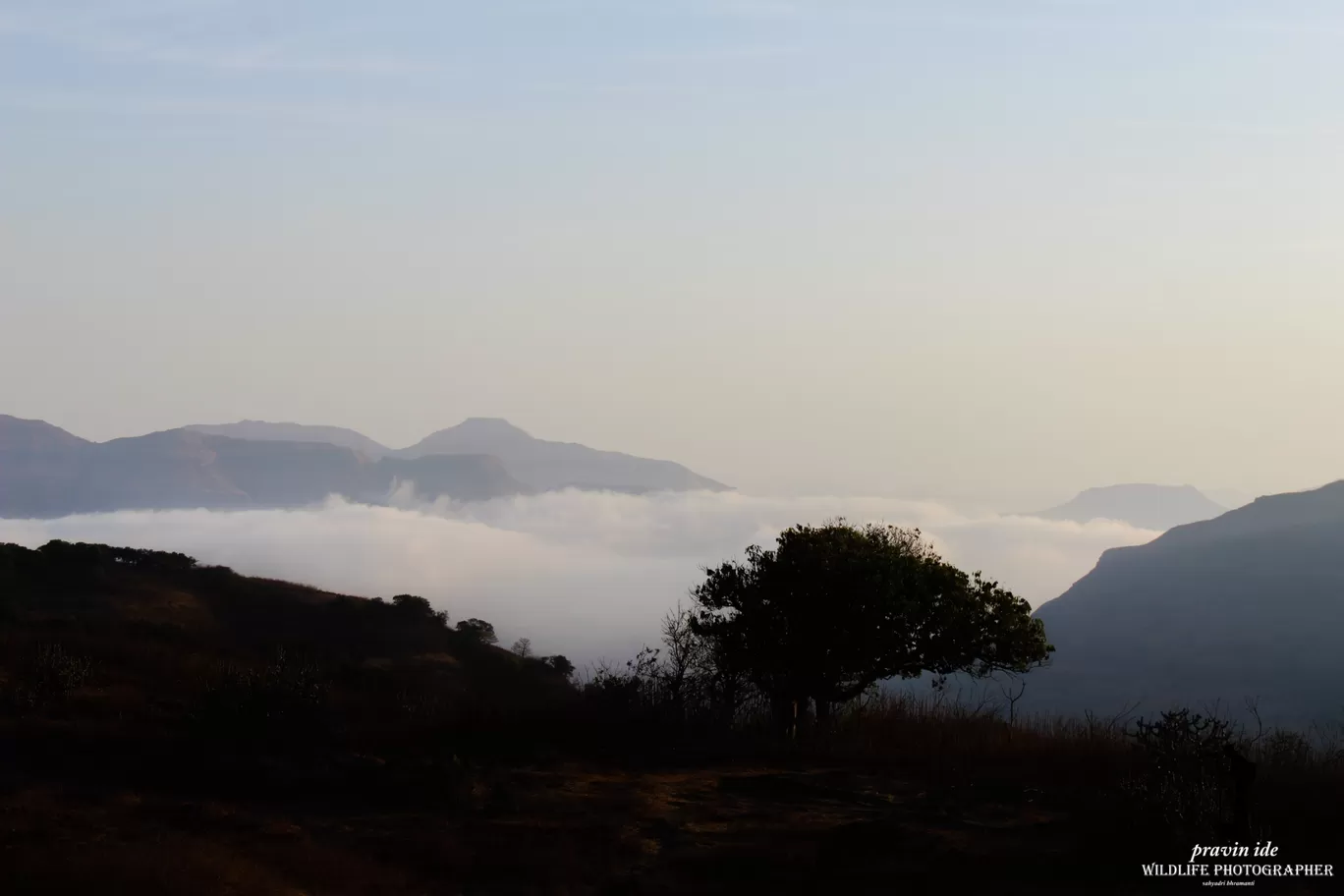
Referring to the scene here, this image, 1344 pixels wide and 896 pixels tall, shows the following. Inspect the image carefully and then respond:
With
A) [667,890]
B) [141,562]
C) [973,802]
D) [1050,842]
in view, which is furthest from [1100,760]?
[141,562]

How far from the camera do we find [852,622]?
2172 centimetres

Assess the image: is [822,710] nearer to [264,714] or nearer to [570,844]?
[570,844]

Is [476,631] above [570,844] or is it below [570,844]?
above

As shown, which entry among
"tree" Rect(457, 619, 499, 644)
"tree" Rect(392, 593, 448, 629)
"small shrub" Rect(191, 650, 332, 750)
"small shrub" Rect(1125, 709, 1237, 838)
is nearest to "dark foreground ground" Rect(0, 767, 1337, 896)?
"small shrub" Rect(1125, 709, 1237, 838)

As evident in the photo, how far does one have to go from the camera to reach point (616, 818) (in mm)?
15516

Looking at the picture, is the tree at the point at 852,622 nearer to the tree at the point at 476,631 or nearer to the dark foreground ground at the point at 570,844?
the dark foreground ground at the point at 570,844

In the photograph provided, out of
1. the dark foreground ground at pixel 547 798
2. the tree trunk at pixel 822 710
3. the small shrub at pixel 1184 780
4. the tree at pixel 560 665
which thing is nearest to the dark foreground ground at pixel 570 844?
the dark foreground ground at pixel 547 798

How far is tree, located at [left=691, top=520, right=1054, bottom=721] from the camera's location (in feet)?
71.3

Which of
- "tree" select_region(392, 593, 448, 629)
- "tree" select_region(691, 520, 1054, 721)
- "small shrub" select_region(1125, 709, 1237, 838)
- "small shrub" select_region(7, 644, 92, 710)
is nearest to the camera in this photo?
"small shrub" select_region(1125, 709, 1237, 838)

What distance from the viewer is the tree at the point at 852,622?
71.3 feet

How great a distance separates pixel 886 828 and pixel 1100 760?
5.45 meters

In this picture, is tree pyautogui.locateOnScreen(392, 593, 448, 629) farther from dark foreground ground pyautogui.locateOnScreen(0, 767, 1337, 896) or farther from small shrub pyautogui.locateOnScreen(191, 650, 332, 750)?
dark foreground ground pyautogui.locateOnScreen(0, 767, 1337, 896)

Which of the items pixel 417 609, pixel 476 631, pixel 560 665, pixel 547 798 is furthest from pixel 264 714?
pixel 476 631

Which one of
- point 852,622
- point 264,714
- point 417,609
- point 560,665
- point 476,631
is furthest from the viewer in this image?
point 476,631
